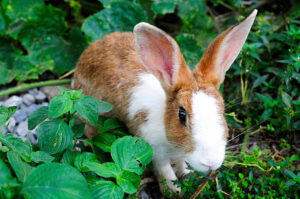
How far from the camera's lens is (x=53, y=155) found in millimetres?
2598

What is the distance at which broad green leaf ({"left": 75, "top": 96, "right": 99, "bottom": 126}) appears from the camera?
2.48 m

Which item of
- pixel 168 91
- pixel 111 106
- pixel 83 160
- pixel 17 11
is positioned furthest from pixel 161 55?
pixel 17 11

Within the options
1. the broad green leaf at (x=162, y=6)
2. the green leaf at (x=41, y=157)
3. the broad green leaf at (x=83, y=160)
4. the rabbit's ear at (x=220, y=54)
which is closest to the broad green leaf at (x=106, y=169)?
the broad green leaf at (x=83, y=160)

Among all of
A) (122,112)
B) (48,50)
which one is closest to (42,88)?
(48,50)

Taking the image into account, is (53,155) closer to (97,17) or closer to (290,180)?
(290,180)

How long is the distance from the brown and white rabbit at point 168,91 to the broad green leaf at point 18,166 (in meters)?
1.09

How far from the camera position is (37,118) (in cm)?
259

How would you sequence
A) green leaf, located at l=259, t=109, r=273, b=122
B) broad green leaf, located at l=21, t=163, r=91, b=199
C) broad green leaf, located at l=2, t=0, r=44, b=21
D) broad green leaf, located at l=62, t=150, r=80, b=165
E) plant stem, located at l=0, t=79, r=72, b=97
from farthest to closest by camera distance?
broad green leaf, located at l=2, t=0, r=44, b=21 → plant stem, located at l=0, t=79, r=72, b=97 → green leaf, located at l=259, t=109, r=273, b=122 → broad green leaf, located at l=62, t=150, r=80, b=165 → broad green leaf, located at l=21, t=163, r=91, b=199

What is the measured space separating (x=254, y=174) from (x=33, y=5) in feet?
10.9

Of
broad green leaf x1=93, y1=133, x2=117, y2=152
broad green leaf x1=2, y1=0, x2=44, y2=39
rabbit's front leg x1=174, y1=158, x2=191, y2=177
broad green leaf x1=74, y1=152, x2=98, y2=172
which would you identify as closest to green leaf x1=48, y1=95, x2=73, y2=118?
broad green leaf x1=74, y1=152, x2=98, y2=172

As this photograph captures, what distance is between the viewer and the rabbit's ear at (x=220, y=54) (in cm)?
269

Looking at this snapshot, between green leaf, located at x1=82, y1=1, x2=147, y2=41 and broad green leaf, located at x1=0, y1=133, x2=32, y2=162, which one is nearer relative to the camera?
broad green leaf, located at x1=0, y1=133, x2=32, y2=162

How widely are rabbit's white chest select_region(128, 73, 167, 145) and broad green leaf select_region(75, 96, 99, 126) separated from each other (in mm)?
559

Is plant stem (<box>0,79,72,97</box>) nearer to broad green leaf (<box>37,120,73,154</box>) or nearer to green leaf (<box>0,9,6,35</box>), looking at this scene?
green leaf (<box>0,9,6,35</box>)
